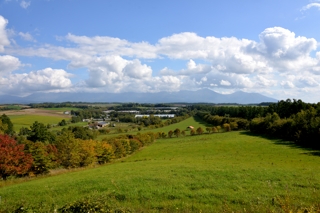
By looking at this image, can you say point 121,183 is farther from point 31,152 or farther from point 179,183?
point 31,152

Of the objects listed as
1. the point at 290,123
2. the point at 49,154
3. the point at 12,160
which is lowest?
the point at 49,154

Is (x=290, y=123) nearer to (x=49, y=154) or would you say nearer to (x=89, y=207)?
(x=49, y=154)

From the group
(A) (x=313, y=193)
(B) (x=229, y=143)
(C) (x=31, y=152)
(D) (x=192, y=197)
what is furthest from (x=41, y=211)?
(B) (x=229, y=143)

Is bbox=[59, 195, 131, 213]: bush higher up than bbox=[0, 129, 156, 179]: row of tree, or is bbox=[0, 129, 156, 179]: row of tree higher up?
bbox=[59, 195, 131, 213]: bush

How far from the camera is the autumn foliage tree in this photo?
3228cm

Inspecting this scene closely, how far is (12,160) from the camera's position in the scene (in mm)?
33188

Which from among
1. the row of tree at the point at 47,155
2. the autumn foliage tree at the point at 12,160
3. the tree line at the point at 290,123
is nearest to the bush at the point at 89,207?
the autumn foliage tree at the point at 12,160

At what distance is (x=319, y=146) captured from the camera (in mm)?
48719

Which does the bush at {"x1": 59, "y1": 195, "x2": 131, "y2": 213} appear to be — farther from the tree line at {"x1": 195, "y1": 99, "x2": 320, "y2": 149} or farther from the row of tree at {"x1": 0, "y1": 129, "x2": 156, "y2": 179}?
the tree line at {"x1": 195, "y1": 99, "x2": 320, "y2": 149}

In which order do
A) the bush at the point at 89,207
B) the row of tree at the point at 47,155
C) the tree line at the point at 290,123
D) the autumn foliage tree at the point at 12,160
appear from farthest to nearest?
the tree line at the point at 290,123
the row of tree at the point at 47,155
the autumn foliage tree at the point at 12,160
the bush at the point at 89,207

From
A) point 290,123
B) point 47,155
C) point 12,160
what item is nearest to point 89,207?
point 12,160

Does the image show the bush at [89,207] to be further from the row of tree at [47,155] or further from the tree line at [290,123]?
the tree line at [290,123]

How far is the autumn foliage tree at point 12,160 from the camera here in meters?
32.3

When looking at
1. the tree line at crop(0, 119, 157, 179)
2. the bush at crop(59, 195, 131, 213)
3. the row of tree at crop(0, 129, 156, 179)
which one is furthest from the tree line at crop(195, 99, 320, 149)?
the bush at crop(59, 195, 131, 213)
